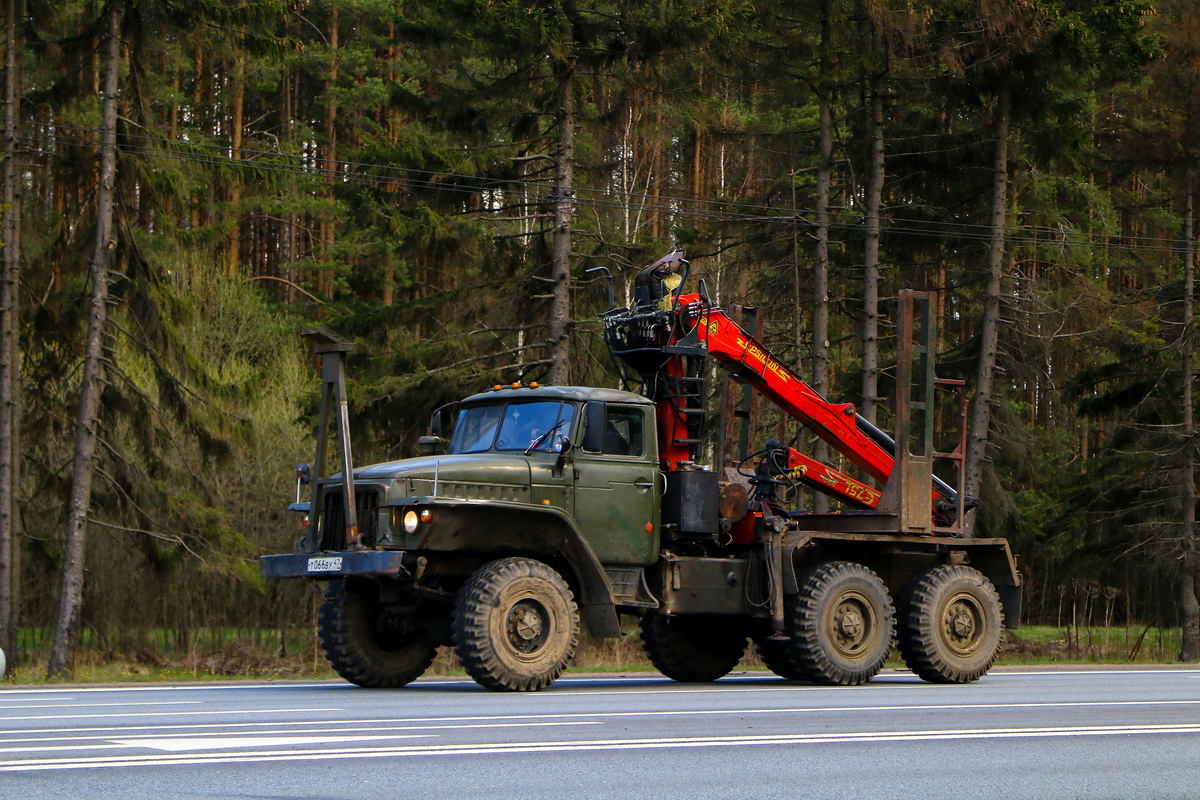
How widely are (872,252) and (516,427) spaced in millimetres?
18265

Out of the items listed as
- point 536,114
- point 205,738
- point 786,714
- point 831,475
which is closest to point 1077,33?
point 536,114

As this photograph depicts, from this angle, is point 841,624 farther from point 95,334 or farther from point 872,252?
point 872,252

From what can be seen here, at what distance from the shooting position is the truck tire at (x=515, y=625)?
565 inches

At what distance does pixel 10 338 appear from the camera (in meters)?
28.1

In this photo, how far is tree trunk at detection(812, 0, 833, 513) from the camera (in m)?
32.1

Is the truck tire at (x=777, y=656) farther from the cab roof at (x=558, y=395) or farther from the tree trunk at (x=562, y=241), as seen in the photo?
the tree trunk at (x=562, y=241)

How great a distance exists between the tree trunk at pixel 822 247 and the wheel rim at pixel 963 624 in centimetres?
1403

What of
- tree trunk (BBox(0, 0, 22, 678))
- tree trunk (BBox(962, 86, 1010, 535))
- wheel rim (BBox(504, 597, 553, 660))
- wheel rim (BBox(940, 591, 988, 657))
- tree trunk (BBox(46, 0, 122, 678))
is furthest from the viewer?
tree trunk (BBox(962, 86, 1010, 535))

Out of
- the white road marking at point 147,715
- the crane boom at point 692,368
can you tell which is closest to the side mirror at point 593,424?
the crane boom at point 692,368

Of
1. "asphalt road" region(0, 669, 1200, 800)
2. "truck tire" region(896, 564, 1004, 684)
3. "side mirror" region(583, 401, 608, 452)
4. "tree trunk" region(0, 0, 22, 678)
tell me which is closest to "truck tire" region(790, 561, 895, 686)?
"truck tire" region(896, 564, 1004, 684)

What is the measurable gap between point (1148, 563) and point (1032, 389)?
12183mm

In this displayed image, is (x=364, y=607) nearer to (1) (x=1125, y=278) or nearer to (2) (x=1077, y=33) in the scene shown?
(2) (x=1077, y=33)

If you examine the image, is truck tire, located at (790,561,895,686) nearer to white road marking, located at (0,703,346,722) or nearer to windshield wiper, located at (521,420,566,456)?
windshield wiper, located at (521,420,566,456)

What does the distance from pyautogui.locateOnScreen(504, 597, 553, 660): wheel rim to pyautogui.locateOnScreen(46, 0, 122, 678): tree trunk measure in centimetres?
1387
